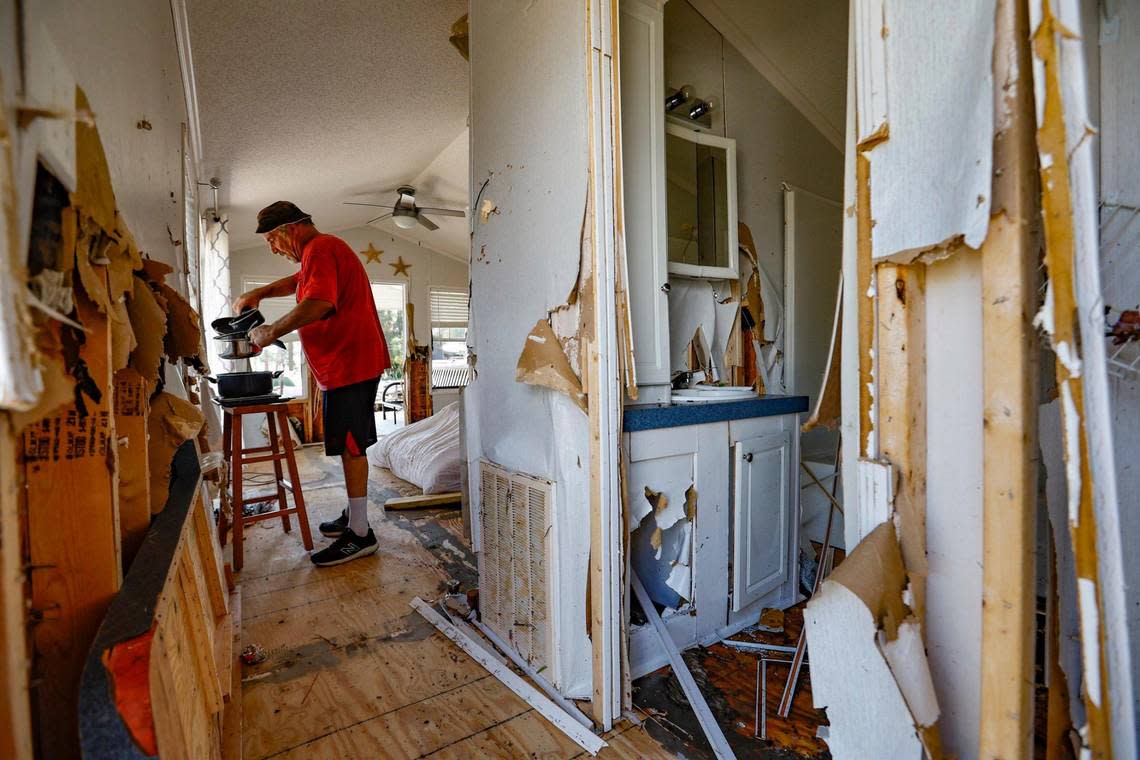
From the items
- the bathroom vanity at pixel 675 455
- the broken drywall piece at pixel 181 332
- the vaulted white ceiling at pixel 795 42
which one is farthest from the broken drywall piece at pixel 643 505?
the vaulted white ceiling at pixel 795 42

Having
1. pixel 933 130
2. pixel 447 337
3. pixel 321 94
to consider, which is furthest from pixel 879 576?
pixel 447 337

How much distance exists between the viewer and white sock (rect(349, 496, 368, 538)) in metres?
2.60

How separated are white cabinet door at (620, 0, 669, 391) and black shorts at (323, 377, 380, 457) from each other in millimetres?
1478

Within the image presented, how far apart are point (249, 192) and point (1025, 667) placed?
17.9 ft

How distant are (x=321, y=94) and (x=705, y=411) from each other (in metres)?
3.05

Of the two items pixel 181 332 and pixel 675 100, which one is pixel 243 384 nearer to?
Result: pixel 181 332

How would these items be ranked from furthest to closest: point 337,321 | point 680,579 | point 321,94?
point 321,94 → point 337,321 → point 680,579

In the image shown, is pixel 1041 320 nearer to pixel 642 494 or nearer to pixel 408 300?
pixel 642 494

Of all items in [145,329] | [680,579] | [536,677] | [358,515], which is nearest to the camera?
[145,329]

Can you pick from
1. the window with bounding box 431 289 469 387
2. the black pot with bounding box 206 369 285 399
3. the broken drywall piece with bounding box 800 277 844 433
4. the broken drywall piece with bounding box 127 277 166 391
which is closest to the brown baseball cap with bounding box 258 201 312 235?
the black pot with bounding box 206 369 285 399

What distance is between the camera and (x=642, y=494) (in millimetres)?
1661

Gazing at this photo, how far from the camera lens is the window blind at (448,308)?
7.54 meters

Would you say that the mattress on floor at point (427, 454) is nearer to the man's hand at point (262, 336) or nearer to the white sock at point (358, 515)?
the white sock at point (358, 515)

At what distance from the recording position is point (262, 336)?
2357mm
